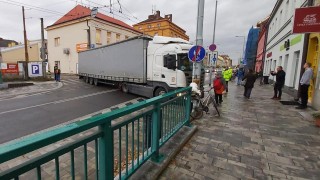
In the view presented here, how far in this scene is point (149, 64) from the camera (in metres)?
11.0

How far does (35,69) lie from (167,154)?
22.1m

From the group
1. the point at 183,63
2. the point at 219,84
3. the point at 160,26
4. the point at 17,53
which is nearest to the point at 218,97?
the point at 219,84

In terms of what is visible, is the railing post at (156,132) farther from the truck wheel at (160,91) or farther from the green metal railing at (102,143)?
the truck wheel at (160,91)

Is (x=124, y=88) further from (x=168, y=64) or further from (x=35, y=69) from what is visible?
(x=35, y=69)

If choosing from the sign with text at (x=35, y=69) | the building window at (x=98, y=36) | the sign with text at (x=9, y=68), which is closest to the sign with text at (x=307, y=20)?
the sign with text at (x=35, y=69)

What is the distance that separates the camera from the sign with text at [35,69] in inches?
802

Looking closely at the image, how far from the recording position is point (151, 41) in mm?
10953

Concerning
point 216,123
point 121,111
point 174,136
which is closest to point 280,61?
point 216,123

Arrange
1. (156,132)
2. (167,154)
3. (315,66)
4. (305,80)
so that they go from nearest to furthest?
(156,132)
(167,154)
(305,80)
(315,66)

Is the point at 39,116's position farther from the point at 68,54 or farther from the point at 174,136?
the point at 68,54

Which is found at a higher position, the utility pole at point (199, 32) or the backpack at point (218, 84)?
the utility pole at point (199, 32)

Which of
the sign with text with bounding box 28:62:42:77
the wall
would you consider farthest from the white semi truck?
the wall

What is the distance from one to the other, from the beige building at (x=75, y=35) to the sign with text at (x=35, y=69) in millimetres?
9206

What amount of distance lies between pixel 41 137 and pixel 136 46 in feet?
34.7
